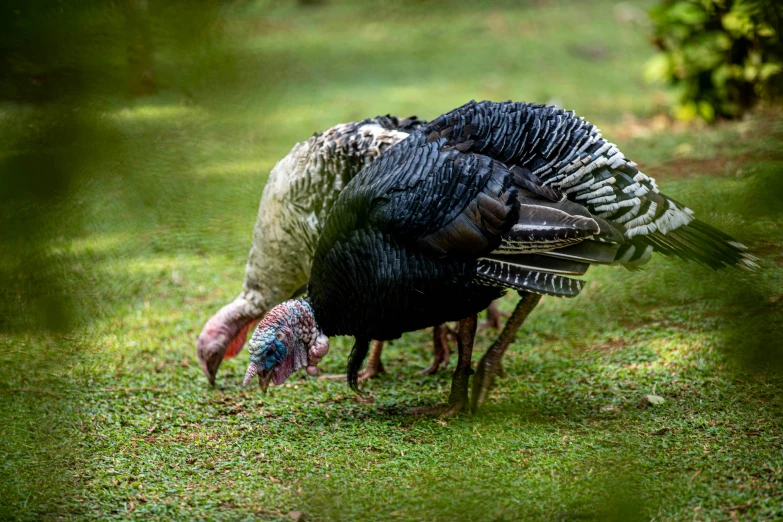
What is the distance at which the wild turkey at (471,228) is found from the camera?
351 cm

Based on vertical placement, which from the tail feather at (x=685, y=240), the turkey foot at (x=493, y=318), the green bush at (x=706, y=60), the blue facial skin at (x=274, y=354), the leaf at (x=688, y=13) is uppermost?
the leaf at (x=688, y=13)

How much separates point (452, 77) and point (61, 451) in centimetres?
847

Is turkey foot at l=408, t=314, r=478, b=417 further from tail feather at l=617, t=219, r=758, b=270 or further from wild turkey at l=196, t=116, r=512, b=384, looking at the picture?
tail feather at l=617, t=219, r=758, b=270

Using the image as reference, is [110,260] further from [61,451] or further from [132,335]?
[132,335]

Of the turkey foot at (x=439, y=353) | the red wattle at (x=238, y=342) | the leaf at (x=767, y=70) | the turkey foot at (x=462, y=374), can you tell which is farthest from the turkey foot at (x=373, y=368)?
the leaf at (x=767, y=70)

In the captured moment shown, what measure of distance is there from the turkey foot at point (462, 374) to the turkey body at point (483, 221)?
0.70ft

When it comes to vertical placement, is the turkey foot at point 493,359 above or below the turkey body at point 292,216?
below

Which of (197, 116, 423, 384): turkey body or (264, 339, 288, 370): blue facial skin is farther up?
(197, 116, 423, 384): turkey body

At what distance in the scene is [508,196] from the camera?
352 cm

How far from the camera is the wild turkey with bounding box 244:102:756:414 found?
3.51 meters

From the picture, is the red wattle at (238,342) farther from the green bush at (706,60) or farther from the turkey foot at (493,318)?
the green bush at (706,60)

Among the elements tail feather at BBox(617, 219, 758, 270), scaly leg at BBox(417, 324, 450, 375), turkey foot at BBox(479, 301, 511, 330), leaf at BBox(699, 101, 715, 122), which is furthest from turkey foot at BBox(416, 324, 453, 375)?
leaf at BBox(699, 101, 715, 122)

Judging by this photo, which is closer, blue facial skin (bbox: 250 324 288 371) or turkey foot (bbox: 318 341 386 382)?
blue facial skin (bbox: 250 324 288 371)

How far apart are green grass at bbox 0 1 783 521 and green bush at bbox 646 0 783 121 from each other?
47.1 inches
